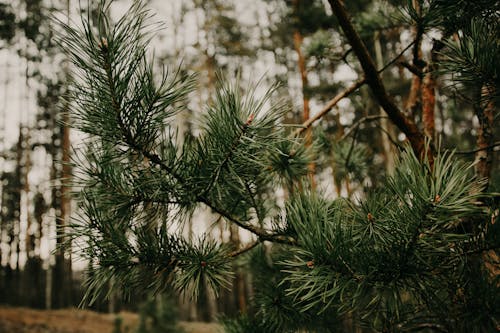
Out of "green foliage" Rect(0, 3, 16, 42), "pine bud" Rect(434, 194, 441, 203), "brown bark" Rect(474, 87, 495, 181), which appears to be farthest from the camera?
"green foliage" Rect(0, 3, 16, 42)

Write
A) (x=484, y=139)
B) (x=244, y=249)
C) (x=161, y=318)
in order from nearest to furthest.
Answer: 1. (x=244, y=249)
2. (x=484, y=139)
3. (x=161, y=318)

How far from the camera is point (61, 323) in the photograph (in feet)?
38.1

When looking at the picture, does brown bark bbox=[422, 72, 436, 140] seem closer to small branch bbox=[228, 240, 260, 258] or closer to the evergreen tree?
the evergreen tree

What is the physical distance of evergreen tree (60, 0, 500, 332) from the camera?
2.65 feet

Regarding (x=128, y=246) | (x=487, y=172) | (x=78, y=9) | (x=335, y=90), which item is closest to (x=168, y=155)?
(x=128, y=246)

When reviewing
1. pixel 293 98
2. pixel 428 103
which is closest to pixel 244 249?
pixel 428 103

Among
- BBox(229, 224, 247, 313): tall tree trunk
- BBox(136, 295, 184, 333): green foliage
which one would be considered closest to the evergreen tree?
BBox(229, 224, 247, 313): tall tree trunk

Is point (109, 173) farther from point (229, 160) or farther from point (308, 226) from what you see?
point (308, 226)

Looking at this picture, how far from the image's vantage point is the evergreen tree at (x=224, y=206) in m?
0.81

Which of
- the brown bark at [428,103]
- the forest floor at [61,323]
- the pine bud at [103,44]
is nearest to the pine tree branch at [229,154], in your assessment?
the pine bud at [103,44]

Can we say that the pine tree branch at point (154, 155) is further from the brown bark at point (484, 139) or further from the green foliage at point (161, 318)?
the green foliage at point (161, 318)

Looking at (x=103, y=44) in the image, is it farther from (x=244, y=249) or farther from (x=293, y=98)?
(x=293, y=98)

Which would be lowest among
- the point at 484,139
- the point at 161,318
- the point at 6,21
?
the point at 161,318

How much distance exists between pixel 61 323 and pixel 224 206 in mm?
13051
